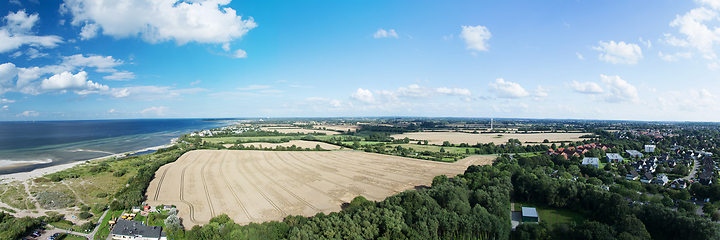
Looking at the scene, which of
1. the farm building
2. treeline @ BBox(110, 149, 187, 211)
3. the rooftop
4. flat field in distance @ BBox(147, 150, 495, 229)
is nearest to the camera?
the farm building

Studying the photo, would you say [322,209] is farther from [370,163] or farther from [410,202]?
[370,163]

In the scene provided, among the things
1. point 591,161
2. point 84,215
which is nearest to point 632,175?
point 591,161

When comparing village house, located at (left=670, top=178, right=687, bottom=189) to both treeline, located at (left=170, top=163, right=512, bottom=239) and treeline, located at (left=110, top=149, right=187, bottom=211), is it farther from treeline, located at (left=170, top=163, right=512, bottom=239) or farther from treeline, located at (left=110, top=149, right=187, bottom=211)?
treeline, located at (left=110, top=149, right=187, bottom=211)

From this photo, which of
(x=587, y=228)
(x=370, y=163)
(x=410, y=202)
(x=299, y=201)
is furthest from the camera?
(x=370, y=163)

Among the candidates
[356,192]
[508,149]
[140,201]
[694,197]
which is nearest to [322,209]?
[356,192]

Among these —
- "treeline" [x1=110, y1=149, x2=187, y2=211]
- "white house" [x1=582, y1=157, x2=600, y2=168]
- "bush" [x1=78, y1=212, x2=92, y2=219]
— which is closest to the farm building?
"white house" [x1=582, y1=157, x2=600, y2=168]

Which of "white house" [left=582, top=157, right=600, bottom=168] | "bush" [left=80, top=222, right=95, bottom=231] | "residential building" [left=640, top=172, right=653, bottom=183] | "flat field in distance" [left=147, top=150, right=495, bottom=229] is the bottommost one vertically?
"bush" [left=80, top=222, right=95, bottom=231]
